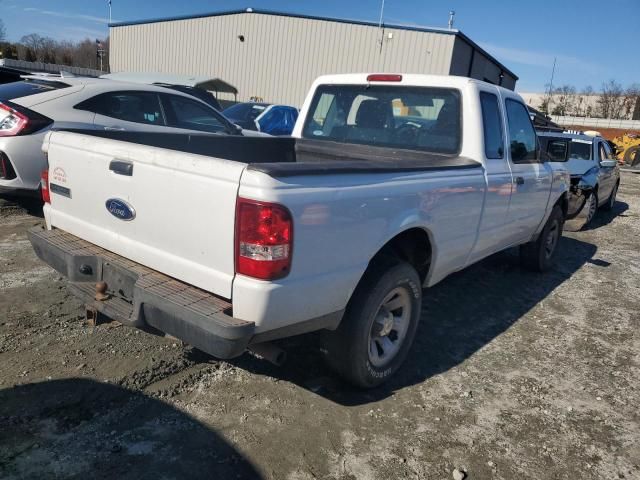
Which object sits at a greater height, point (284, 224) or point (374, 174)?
point (374, 174)

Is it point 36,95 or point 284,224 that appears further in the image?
point 36,95

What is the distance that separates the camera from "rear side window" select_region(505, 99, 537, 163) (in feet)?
15.7

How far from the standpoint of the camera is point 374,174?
2.84 meters

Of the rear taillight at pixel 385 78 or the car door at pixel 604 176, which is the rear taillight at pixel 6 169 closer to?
the rear taillight at pixel 385 78

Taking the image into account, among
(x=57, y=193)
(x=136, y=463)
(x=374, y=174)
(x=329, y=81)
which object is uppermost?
(x=329, y=81)

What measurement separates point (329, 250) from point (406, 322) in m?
1.19

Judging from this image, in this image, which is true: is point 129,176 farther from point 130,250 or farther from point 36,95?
point 36,95

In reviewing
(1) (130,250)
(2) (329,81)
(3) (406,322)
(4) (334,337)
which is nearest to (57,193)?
→ (1) (130,250)

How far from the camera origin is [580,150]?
10.9 m

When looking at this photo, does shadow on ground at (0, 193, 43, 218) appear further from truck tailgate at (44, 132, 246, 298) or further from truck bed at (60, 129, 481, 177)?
truck tailgate at (44, 132, 246, 298)

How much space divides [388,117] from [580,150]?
26.6ft

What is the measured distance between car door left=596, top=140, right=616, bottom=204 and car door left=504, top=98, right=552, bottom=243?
18.9 feet

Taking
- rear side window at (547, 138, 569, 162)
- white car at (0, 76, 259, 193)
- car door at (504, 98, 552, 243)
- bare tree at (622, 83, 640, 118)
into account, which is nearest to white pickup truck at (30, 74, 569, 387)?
car door at (504, 98, 552, 243)

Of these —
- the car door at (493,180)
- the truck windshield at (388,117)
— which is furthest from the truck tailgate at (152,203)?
the car door at (493,180)
